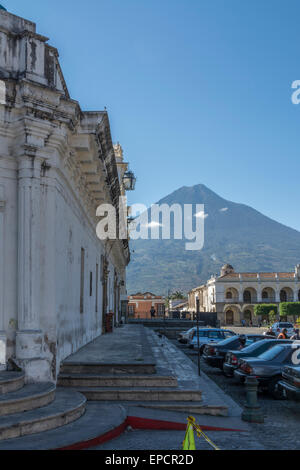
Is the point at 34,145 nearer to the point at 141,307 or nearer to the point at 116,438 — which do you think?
the point at 116,438

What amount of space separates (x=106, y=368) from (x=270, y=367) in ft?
13.9

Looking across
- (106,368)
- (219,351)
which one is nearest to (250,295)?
(219,351)

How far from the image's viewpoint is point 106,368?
996 centimetres

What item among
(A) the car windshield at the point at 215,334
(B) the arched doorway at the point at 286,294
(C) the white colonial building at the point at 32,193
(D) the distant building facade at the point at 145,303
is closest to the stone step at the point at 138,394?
(C) the white colonial building at the point at 32,193

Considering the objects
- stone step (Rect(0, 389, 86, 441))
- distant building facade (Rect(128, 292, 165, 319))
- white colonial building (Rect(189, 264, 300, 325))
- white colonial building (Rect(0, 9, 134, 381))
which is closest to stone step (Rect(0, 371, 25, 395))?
white colonial building (Rect(0, 9, 134, 381))

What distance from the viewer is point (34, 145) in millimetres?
9000

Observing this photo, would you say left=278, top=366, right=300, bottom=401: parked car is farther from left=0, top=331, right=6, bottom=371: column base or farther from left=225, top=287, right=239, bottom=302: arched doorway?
left=225, top=287, right=239, bottom=302: arched doorway

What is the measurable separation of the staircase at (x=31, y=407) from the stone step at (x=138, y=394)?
655 mm

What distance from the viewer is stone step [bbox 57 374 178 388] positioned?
945cm

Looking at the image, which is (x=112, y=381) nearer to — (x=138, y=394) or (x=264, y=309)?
(x=138, y=394)

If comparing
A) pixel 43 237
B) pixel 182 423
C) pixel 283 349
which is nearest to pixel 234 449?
pixel 182 423

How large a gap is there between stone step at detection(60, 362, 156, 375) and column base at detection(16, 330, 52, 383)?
1.33 metres

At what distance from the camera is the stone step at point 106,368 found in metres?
9.94

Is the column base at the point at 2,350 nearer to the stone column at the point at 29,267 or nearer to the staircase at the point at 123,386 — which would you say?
the stone column at the point at 29,267
